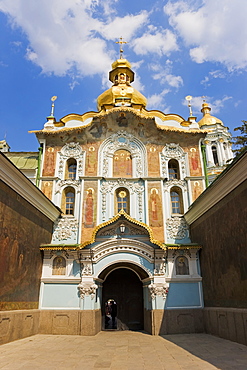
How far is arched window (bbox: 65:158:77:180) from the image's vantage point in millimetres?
17969

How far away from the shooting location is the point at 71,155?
18125mm

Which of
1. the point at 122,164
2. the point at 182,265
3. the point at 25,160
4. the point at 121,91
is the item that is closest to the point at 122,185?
the point at 122,164

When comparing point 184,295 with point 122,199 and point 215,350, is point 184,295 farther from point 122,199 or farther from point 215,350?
point 122,199

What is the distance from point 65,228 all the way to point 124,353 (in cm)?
805

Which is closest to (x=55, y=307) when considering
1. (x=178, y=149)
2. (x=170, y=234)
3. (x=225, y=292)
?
(x=170, y=234)

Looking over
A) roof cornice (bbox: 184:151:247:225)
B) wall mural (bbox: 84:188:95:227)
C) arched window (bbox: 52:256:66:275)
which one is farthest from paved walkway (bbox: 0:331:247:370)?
wall mural (bbox: 84:188:95:227)

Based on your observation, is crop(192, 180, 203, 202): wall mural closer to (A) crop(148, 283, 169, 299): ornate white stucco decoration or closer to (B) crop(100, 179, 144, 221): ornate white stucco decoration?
(B) crop(100, 179, 144, 221): ornate white stucco decoration

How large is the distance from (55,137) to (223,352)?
14083mm

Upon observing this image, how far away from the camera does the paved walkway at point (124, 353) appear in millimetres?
7684

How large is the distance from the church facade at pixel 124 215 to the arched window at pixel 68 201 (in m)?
0.06

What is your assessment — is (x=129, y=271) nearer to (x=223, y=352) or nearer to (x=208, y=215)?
(x=208, y=215)

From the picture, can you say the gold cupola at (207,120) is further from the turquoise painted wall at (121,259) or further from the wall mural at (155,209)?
the turquoise painted wall at (121,259)

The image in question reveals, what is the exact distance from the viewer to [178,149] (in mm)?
18438

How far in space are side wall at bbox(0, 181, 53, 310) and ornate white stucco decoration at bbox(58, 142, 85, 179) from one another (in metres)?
3.81
